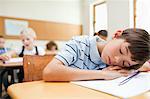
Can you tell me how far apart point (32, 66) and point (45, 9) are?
429 cm

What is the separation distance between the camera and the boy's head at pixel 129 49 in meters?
0.82

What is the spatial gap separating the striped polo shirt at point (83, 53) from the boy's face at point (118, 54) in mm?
88

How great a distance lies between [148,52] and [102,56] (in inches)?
8.5

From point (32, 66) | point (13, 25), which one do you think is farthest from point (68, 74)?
point (13, 25)

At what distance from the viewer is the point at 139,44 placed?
2.66ft

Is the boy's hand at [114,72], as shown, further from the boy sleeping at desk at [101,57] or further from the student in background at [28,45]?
the student in background at [28,45]

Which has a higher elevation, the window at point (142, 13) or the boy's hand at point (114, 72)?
the window at point (142, 13)

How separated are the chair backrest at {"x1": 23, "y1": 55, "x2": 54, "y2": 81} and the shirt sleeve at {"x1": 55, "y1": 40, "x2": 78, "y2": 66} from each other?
0.33 meters

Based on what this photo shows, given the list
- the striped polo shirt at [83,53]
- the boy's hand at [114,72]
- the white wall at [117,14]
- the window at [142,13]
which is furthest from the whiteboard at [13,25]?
the boy's hand at [114,72]

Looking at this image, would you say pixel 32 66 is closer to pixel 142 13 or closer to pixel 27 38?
pixel 27 38

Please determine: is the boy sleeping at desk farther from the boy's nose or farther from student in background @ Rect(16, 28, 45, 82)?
student in background @ Rect(16, 28, 45, 82)

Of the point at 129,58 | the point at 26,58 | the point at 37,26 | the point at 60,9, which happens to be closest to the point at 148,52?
the point at 129,58

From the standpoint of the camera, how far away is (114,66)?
963mm

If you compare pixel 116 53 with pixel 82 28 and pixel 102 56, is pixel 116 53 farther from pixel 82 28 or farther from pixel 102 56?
pixel 82 28
